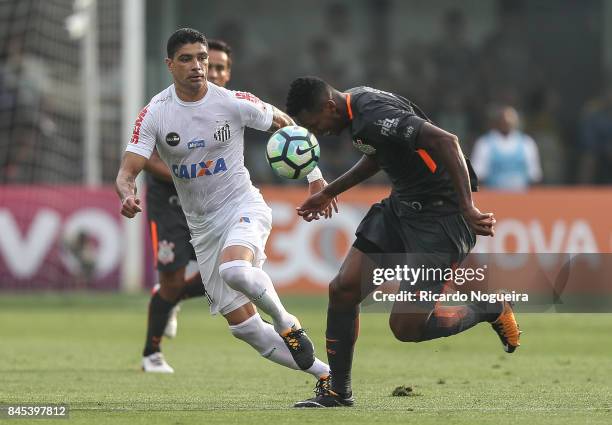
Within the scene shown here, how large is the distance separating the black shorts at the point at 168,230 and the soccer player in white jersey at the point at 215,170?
2055 millimetres


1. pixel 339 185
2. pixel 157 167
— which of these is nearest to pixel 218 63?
pixel 157 167

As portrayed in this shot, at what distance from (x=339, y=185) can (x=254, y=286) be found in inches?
32.1

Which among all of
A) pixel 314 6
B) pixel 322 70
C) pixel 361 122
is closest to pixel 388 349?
pixel 361 122

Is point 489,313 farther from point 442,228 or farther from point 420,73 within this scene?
point 420,73

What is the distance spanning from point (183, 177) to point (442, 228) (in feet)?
5.59

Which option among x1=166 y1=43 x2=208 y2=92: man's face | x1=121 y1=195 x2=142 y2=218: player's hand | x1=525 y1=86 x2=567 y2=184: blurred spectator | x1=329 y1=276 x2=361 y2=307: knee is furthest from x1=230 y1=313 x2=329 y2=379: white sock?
x1=525 y1=86 x2=567 y2=184: blurred spectator

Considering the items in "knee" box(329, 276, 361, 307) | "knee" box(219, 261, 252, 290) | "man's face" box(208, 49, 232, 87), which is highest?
"man's face" box(208, 49, 232, 87)

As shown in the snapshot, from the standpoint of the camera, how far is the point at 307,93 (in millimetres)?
7641

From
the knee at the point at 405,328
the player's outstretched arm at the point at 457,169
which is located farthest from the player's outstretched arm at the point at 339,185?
the knee at the point at 405,328

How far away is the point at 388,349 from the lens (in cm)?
1241

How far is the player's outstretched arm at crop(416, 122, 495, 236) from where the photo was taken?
7.53 metres

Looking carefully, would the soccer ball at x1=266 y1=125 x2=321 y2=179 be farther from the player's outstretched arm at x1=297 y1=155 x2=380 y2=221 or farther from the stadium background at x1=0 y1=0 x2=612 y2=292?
the stadium background at x1=0 y1=0 x2=612 y2=292

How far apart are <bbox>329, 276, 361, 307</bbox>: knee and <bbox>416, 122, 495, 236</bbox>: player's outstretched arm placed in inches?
33.7

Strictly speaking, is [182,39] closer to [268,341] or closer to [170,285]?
[268,341]
